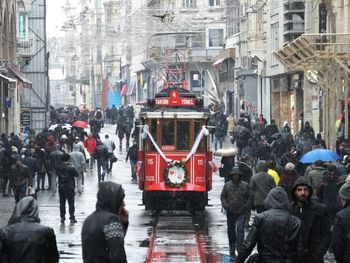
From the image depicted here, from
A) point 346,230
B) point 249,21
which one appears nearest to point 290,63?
point 346,230

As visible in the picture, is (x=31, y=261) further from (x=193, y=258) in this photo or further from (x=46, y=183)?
(x=46, y=183)

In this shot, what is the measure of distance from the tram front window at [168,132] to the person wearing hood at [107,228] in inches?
742

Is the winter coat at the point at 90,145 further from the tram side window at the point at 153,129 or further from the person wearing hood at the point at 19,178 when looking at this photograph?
the tram side window at the point at 153,129

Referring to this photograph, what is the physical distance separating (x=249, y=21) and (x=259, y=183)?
5144 centimetres

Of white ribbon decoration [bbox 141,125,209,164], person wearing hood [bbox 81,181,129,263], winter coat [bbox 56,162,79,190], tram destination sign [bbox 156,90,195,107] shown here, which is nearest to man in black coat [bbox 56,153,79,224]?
winter coat [bbox 56,162,79,190]

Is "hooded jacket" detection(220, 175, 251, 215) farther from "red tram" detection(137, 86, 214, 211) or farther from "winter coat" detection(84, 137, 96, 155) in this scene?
"winter coat" detection(84, 137, 96, 155)

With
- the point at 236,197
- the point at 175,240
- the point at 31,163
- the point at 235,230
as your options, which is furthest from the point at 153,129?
the point at 236,197

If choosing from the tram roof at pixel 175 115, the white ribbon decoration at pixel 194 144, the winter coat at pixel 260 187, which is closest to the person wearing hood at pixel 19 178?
the white ribbon decoration at pixel 194 144

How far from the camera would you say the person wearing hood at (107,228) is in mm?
10961

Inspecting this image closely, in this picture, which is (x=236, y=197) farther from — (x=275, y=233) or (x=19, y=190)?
(x=19, y=190)

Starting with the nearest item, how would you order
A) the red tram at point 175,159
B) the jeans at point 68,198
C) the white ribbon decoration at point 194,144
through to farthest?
the jeans at point 68,198 < the red tram at point 175,159 < the white ribbon decoration at point 194,144

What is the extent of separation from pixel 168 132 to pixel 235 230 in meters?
8.72

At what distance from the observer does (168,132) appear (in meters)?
30.3

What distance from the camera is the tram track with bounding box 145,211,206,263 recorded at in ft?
71.7
